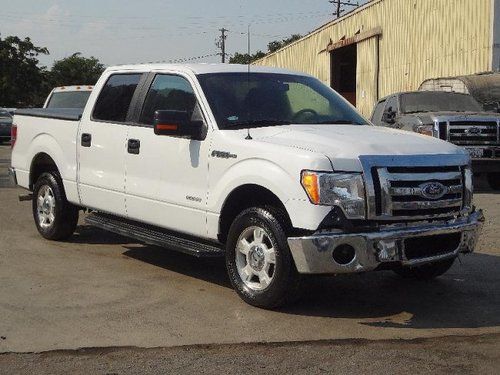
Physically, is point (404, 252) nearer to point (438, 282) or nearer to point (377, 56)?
point (438, 282)

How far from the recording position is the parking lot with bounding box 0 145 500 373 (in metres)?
4.83

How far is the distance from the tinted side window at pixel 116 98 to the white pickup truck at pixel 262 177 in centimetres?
1

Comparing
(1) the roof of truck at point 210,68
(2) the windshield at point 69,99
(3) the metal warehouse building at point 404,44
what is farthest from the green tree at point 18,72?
(1) the roof of truck at point 210,68

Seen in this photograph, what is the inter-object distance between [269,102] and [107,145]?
5.66ft

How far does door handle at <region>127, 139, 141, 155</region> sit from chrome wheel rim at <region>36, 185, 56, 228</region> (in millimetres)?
1703

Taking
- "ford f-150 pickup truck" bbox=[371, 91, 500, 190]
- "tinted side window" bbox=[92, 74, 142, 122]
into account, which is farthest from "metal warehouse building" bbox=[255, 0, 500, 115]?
"tinted side window" bbox=[92, 74, 142, 122]

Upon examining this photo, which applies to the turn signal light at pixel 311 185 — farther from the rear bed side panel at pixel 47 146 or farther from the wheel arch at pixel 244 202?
the rear bed side panel at pixel 47 146

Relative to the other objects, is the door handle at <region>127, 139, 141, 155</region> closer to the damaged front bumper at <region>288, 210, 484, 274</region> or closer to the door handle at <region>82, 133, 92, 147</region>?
the door handle at <region>82, 133, 92, 147</region>

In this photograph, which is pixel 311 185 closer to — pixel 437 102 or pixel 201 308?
pixel 201 308

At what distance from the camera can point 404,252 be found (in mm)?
5254

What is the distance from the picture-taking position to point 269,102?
255 inches

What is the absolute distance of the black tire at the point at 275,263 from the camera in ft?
17.4

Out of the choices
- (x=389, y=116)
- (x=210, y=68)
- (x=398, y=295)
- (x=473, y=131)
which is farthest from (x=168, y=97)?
(x=473, y=131)

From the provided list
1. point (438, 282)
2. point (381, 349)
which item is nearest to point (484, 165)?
point (438, 282)
